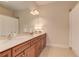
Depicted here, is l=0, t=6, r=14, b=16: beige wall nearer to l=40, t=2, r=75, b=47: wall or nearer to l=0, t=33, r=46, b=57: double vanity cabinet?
l=0, t=33, r=46, b=57: double vanity cabinet

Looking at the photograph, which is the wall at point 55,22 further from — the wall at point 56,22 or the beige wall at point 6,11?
the beige wall at point 6,11

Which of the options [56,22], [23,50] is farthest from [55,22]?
[23,50]

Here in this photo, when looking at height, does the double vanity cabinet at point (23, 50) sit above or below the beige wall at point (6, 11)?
below

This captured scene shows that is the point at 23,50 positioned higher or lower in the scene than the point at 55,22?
lower

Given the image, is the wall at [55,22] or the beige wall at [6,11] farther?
the wall at [55,22]

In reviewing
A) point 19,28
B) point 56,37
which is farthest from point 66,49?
point 19,28

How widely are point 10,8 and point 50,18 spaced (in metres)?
2.14

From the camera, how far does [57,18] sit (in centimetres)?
405

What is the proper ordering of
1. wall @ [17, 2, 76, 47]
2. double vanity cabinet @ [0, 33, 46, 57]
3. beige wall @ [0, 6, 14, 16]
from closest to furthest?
double vanity cabinet @ [0, 33, 46, 57] < beige wall @ [0, 6, 14, 16] < wall @ [17, 2, 76, 47]

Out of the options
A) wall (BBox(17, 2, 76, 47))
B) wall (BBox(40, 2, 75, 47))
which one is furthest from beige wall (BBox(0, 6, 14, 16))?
wall (BBox(40, 2, 75, 47))

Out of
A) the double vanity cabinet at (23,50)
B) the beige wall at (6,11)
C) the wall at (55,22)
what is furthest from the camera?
the wall at (55,22)

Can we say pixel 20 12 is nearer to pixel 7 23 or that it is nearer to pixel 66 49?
pixel 7 23

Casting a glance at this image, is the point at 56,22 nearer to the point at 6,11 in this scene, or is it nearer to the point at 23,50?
the point at 6,11

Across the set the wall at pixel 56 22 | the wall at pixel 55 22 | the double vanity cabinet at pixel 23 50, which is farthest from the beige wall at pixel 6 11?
the wall at pixel 56 22
